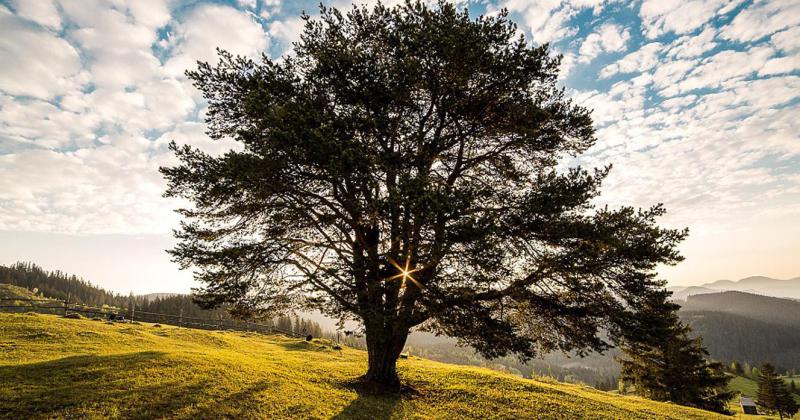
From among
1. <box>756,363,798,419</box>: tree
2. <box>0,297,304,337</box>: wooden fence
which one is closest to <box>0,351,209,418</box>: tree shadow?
<box>0,297,304,337</box>: wooden fence

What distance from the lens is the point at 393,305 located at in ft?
43.2

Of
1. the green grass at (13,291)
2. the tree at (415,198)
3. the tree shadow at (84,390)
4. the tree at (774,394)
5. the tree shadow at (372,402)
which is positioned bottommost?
the tree at (774,394)

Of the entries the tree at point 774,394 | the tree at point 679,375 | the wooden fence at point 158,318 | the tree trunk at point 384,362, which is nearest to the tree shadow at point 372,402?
the tree trunk at point 384,362

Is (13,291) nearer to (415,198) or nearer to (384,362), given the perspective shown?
(384,362)

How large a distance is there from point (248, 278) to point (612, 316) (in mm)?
12989

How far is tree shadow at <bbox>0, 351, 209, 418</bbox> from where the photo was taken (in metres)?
9.81

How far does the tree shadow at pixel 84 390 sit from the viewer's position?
32.2 feet

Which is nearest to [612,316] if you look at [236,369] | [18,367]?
[236,369]

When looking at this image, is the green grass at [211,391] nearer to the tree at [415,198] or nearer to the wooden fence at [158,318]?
the tree at [415,198]

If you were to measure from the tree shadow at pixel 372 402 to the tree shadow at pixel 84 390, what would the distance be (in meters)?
4.94

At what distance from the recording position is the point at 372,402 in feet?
47.1

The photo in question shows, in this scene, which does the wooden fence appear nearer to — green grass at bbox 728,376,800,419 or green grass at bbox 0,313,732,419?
green grass at bbox 0,313,732,419

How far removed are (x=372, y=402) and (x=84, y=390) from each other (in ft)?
29.5

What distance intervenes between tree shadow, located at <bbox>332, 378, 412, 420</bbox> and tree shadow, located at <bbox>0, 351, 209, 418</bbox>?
16.2ft
